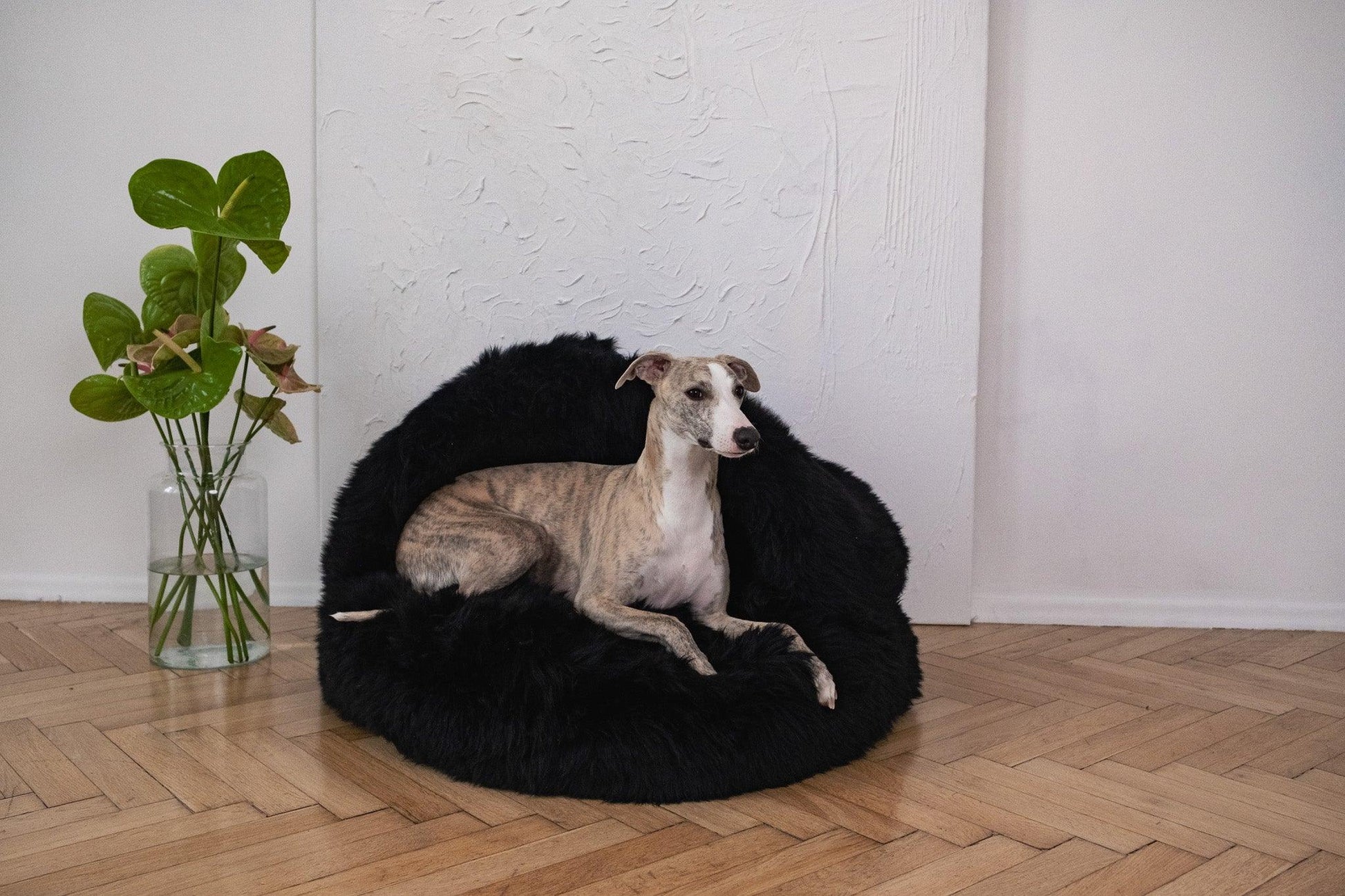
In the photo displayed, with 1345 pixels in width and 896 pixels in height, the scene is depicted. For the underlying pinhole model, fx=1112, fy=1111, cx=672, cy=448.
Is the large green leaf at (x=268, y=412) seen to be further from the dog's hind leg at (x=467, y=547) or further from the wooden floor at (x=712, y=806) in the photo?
the wooden floor at (x=712, y=806)

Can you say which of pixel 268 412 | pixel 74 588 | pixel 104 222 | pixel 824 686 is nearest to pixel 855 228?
pixel 824 686

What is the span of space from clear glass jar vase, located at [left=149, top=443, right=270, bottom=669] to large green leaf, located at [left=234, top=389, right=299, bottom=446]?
99 millimetres

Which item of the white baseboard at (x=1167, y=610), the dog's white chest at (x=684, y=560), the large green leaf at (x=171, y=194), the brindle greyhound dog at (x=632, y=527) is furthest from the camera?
the white baseboard at (x=1167, y=610)

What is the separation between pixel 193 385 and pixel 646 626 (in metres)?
1.22

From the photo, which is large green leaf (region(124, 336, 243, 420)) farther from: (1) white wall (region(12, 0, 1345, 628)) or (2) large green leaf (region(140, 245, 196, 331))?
(1) white wall (region(12, 0, 1345, 628))

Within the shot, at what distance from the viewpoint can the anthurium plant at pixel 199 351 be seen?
2596mm

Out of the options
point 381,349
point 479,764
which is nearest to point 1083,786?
point 479,764

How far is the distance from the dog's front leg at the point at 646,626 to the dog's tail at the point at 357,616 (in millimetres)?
445

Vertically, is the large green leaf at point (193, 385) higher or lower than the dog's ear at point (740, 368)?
lower

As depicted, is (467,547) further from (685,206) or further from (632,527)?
(685,206)

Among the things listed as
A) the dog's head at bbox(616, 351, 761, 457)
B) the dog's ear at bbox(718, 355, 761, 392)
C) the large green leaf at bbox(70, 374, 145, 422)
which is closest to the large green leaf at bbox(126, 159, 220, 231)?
the large green leaf at bbox(70, 374, 145, 422)

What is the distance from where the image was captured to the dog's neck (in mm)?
2439

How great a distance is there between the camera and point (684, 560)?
8.17 feet

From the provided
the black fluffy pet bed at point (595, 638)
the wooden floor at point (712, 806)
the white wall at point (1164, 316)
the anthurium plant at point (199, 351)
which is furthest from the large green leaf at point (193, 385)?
the white wall at point (1164, 316)
